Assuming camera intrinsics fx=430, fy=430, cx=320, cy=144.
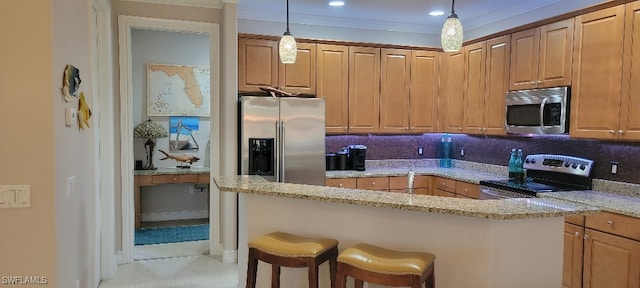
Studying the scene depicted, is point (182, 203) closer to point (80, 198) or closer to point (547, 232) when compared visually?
point (80, 198)

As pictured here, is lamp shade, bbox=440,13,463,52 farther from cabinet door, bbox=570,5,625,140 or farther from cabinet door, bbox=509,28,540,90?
cabinet door, bbox=509,28,540,90

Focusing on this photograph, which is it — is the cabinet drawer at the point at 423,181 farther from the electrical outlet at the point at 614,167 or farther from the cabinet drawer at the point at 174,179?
the cabinet drawer at the point at 174,179

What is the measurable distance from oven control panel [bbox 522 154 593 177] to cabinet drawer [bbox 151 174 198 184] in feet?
13.0

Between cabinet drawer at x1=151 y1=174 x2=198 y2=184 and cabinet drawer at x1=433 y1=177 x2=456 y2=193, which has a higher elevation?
cabinet drawer at x1=433 y1=177 x2=456 y2=193

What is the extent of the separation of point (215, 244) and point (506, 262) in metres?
3.13

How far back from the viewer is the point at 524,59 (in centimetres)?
411

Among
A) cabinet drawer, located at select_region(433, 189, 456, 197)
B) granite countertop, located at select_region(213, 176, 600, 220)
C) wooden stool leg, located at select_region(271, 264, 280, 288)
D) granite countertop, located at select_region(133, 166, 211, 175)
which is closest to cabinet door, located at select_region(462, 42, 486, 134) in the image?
cabinet drawer, located at select_region(433, 189, 456, 197)

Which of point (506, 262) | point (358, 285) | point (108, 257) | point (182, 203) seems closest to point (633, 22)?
point (506, 262)

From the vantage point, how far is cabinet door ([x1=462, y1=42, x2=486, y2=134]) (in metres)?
4.64

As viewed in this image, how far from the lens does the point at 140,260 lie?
14.2 ft

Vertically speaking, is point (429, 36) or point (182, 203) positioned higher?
point (429, 36)

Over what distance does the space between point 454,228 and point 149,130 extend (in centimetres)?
461

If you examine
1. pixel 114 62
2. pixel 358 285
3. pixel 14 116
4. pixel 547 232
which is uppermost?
pixel 114 62

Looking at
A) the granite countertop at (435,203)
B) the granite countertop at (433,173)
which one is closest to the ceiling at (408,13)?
the granite countertop at (433,173)
